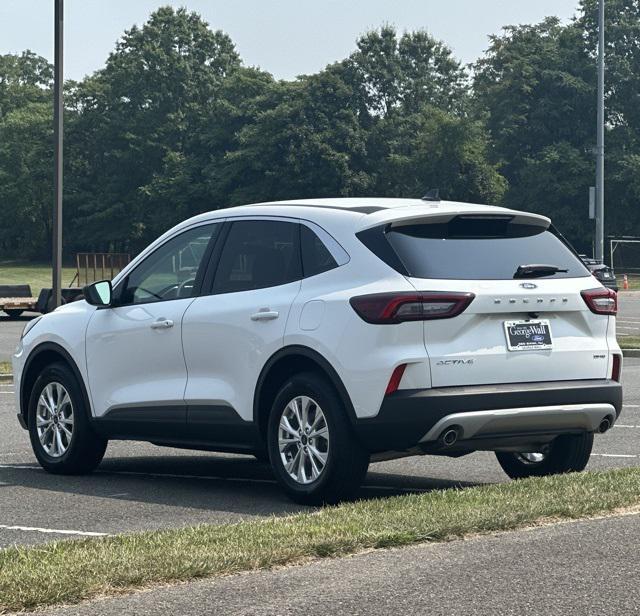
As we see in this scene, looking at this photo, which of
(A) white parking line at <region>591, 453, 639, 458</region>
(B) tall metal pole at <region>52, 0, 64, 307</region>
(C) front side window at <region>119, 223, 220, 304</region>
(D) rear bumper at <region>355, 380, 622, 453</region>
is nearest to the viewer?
(D) rear bumper at <region>355, 380, 622, 453</region>

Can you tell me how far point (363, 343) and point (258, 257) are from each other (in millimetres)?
1376

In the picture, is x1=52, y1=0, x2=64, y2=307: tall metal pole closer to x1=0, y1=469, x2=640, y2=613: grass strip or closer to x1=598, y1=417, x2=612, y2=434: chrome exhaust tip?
x1=598, y1=417, x2=612, y2=434: chrome exhaust tip

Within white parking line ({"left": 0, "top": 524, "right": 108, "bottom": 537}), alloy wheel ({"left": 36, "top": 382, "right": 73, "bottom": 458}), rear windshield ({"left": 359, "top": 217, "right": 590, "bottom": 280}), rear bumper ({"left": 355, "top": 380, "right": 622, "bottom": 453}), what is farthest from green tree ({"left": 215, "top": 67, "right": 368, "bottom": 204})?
white parking line ({"left": 0, "top": 524, "right": 108, "bottom": 537})

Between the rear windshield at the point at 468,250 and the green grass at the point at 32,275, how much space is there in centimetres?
6007

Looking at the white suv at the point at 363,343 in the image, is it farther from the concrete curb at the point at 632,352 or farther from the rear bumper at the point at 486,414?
the concrete curb at the point at 632,352

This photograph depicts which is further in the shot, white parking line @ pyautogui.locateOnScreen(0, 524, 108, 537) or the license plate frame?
the license plate frame

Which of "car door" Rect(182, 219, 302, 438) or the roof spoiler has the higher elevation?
the roof spoiler

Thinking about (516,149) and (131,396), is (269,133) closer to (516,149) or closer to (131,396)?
(516,149)

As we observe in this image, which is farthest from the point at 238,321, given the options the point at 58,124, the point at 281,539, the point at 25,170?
the point at 25,170

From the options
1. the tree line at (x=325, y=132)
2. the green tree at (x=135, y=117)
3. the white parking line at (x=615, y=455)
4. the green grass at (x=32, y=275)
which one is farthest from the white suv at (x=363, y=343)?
the green tree at (x=135, y=117)

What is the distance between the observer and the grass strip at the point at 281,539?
6.08 metres

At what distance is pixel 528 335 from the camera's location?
8984mm

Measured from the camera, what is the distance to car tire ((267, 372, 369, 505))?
344 inches

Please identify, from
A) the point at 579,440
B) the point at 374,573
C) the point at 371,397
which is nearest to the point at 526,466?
the point at 579,440
